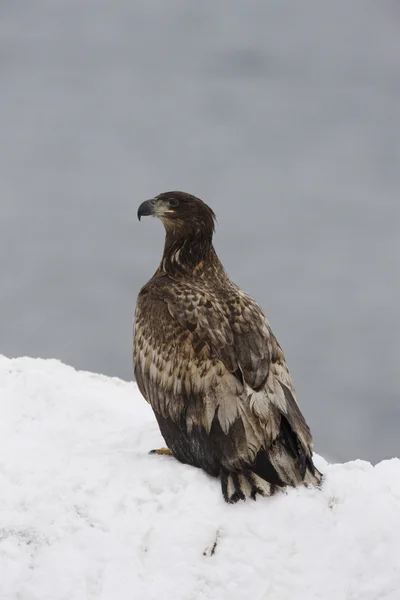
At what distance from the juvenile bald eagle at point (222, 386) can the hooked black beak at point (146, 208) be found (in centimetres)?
103

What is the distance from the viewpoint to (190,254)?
453 inches

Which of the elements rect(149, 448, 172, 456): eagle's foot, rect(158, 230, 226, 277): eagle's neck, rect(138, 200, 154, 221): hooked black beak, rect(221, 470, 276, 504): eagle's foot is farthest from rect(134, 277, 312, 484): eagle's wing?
rect(138, 200, 154, 221): hooked black beak

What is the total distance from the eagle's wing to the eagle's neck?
560 millimetres

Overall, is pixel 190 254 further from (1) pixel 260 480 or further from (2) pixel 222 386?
(1) pixel 260 480

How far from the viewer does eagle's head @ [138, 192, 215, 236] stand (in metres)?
11.5

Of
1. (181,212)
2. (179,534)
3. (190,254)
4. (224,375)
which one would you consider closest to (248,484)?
(179,534)

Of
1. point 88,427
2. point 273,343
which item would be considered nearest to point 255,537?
point 273,343

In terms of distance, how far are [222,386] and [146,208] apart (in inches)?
118

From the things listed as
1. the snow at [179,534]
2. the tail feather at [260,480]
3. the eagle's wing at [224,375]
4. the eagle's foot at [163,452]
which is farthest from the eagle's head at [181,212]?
the tail feather at [260,480]

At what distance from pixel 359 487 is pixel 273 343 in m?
2.11

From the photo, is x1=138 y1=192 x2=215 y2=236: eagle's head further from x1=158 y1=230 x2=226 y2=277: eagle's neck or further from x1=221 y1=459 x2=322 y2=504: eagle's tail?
x1=221 y1=459 x2=322 y2=504: eagle's tail

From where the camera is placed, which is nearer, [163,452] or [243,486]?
[243,486]

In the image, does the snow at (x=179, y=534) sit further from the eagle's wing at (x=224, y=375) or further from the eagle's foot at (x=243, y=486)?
the eagle's wing at (x=224, y=375)

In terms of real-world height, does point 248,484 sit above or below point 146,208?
below
